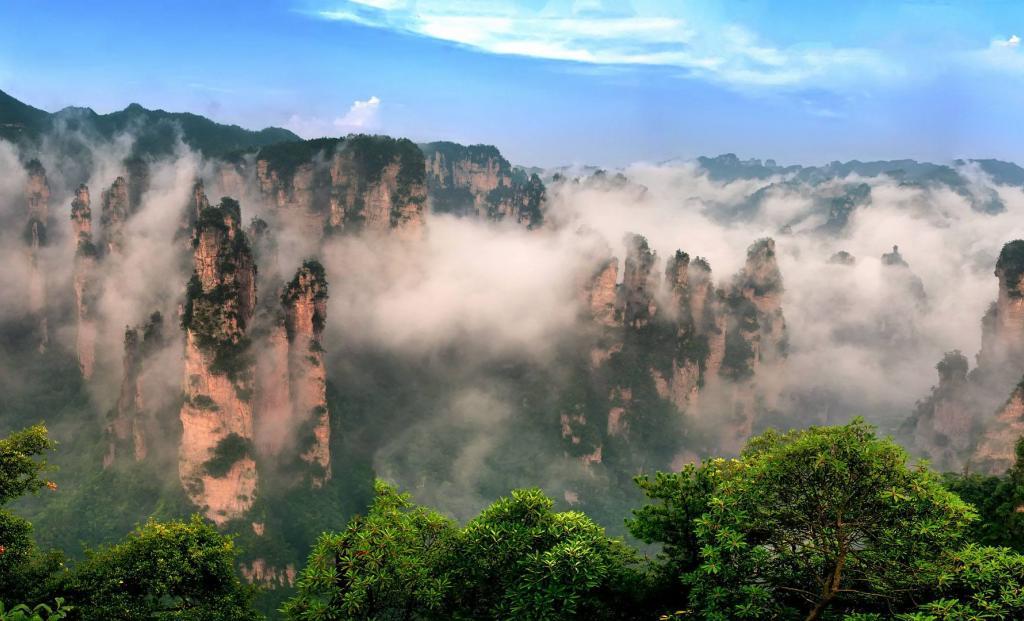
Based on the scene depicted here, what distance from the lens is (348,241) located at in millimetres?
131625

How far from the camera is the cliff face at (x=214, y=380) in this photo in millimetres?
68812

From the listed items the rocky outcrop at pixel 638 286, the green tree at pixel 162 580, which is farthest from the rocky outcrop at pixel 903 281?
the green tree at pixel 162 580

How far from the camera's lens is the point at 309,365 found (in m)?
83.1

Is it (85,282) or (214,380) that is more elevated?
(85,282)

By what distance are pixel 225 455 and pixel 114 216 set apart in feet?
212

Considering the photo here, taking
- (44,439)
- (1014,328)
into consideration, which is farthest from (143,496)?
(1014,328)

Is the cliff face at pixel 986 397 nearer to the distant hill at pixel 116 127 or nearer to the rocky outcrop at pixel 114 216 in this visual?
the rocky outcrop at pixel 114 216

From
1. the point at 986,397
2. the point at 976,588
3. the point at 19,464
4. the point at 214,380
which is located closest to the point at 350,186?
the point at 214,380

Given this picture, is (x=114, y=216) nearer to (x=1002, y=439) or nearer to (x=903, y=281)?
(x=1002, y=439)

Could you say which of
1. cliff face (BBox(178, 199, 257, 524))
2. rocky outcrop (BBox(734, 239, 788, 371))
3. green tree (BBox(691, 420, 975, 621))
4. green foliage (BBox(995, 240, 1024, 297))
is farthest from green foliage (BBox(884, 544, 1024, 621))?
rocky outcrop (BBox(734, 239, 788, 371))

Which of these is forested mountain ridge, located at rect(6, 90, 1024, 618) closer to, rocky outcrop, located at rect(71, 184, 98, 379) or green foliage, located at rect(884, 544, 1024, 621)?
rocky outcrop, located at rect(71, 184, 98, 379)

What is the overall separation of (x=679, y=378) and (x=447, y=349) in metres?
50.7

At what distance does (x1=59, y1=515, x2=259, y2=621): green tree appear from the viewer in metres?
25.8

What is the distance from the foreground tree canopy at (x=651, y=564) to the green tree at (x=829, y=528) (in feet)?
0.19
